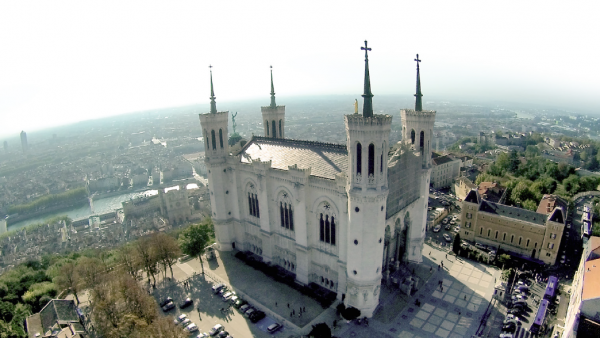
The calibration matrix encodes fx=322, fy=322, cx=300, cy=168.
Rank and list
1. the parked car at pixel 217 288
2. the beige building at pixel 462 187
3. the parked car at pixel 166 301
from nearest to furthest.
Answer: the parked car at pixel 166 301 < the parked car at pixel 217 288 < the beige building at pixel 462 187

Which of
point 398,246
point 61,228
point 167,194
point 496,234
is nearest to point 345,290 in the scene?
point 398,246

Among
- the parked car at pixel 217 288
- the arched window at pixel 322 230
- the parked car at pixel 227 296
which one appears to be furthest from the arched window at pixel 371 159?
the parked car at pixel 217 288

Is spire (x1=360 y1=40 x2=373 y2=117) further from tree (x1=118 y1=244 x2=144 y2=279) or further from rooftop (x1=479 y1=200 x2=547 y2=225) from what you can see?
tree (x1=118 y1=244 x2=144 y2=279)

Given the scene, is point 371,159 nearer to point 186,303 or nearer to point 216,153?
point 216,153

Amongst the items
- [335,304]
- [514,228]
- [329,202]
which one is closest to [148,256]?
[335,304]

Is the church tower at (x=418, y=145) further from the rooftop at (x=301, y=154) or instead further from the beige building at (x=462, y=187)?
the beige building at (x=462, y=187)

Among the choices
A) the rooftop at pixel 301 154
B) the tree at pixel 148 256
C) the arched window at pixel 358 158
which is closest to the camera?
the arched window at pixel 358 158

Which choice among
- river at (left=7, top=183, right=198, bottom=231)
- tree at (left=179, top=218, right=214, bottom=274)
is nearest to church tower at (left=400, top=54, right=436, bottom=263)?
tree at (left=179, top=218, right=214, bottom=274)
